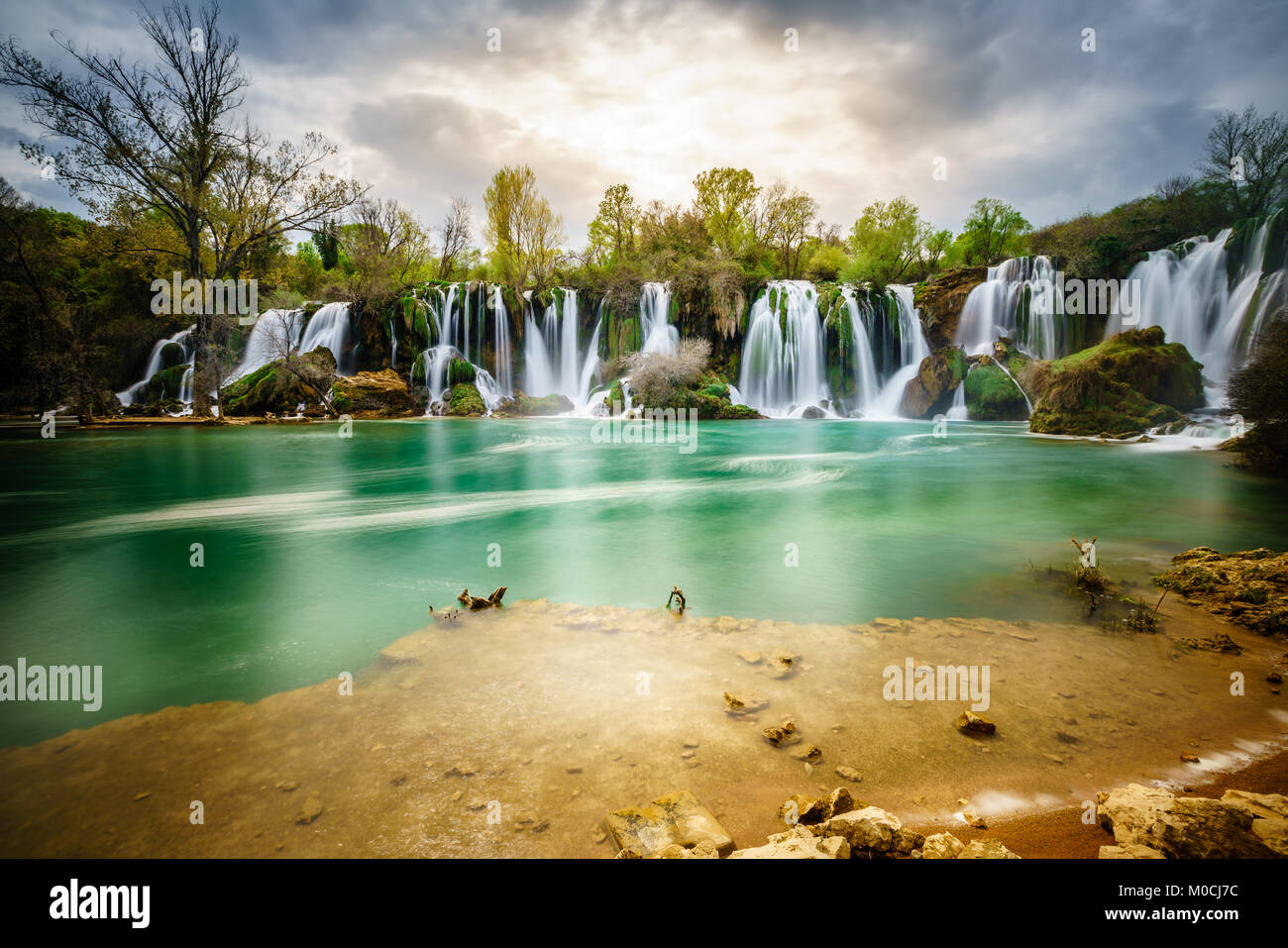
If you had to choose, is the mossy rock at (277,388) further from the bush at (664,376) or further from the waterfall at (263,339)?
the bush at (664,376)

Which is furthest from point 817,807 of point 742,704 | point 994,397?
point 994,397

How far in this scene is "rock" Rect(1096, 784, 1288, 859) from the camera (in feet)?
6.19

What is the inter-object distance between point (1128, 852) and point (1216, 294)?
119 feet

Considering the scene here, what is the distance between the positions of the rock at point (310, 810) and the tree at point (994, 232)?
51600 mm

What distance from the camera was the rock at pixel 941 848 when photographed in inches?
74.4

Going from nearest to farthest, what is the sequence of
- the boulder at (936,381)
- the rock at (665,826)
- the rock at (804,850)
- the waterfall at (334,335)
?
the rock at (804,850)
the rock at (665,826)
the boulder at (936,381)
the waterfall at (334,335)

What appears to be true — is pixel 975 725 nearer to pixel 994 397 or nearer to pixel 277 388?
pixel 994 397

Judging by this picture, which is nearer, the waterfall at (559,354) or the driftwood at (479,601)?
the driftwood at (479,601)

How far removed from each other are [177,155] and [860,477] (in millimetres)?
30656

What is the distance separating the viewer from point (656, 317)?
116ft

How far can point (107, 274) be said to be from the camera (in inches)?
1344

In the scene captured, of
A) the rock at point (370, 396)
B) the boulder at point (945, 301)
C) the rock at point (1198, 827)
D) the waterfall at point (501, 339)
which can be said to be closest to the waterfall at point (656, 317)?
the waterfall at point (501, 339)
